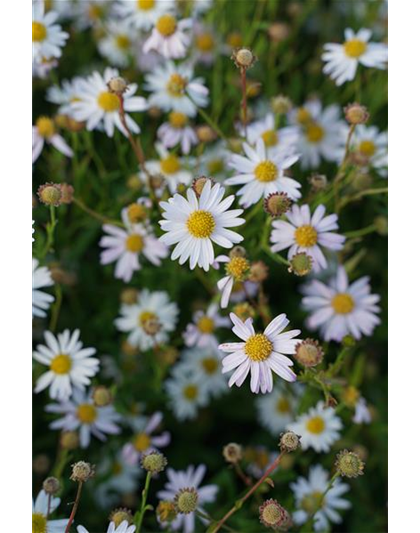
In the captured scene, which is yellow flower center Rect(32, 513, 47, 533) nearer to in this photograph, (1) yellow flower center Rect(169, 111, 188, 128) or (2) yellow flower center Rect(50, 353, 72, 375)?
(2) yellow flower center Rect(50, 353, 72, 375)

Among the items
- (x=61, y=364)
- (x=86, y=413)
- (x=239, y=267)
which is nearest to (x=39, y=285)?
(x=61, y=364)

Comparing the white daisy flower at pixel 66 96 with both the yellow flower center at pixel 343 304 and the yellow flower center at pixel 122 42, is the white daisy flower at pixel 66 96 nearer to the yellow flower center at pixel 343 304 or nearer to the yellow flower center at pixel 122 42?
the yellow flower center at pixel 122 42

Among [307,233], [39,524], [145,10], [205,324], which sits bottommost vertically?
[39,524]

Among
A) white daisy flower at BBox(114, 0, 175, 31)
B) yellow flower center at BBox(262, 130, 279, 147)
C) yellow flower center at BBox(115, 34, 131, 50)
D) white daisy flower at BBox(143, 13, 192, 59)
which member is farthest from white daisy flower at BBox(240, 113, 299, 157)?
yellow flower center at BBox(115, 34, 131, 50)

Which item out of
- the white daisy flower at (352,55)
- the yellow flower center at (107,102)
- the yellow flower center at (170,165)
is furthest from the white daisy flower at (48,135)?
the white daisy flower at (352,55)

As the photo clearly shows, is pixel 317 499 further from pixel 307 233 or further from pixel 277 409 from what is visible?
pixel 307 233

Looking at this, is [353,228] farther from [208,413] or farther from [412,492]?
[412,492]
